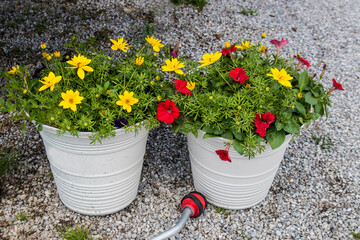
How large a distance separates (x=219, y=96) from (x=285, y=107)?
37cm

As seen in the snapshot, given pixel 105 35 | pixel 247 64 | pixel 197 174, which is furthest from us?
pixel 105 35

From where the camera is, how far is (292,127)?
192 centimetres

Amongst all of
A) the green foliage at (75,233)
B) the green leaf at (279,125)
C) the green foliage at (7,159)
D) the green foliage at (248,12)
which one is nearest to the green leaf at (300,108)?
the green leaf at (279,125)

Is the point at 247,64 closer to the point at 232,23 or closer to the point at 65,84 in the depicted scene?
the point at 65,84

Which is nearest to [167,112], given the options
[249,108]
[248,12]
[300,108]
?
[249,108]

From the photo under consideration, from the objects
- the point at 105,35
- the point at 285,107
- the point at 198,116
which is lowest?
the point at 105,35

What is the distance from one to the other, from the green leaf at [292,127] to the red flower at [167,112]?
0.58 meters

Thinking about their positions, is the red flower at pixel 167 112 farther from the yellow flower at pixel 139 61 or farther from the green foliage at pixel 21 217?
the green foliage at pixel 21 217

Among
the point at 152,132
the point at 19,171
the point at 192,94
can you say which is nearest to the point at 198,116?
the point at 192,94

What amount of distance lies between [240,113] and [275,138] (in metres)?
0.24

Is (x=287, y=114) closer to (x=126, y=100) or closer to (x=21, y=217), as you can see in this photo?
(x=126, y=100)

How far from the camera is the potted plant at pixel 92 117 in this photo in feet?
5.97

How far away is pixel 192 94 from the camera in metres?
2.06

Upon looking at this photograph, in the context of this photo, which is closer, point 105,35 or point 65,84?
point 65,84
